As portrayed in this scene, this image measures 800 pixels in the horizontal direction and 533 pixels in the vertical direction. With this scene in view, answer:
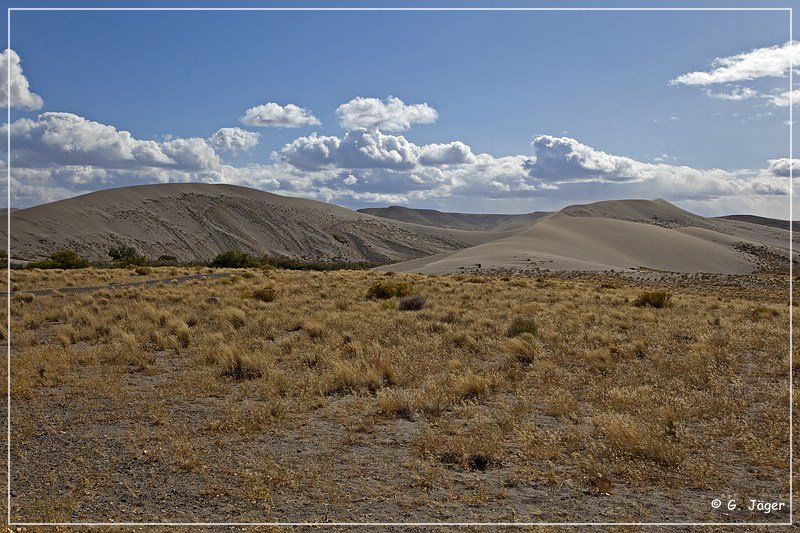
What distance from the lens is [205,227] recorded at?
128250 mm

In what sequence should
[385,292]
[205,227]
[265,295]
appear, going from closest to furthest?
[265,295] < [385,292] < [205,227]

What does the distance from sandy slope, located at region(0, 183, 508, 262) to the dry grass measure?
8982 cm

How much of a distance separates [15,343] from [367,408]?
1075 cm

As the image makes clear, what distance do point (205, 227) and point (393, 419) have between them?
125865mm

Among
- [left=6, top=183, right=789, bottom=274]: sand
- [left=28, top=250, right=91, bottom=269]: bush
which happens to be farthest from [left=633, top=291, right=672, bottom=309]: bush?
[left=28, top=250, right=91, bottom=269]: bush

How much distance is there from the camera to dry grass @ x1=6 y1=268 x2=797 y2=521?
6312 millimetres

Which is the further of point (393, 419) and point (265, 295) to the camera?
point (265, 295)

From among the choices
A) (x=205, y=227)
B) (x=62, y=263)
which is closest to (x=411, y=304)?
(x=62, y=263)

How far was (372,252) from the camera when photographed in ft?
456

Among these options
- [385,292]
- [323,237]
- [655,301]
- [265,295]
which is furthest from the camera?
[323,237]

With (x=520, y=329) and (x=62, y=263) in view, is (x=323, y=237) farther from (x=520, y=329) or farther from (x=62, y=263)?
(x=520, y=329)

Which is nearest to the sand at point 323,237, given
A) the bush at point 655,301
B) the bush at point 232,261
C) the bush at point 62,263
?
the bush at point 232,261

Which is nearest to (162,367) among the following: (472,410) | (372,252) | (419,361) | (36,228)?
(419,361)

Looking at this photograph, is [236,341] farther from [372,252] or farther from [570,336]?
[372,252]
